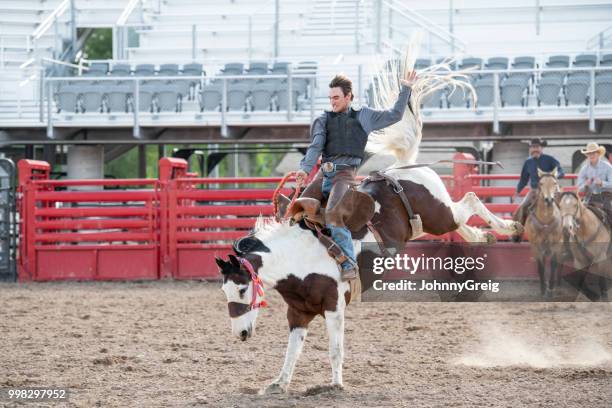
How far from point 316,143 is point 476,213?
1487 mm

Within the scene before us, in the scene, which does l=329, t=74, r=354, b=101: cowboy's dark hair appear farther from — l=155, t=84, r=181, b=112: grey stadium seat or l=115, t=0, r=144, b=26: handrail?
l=115, t=0, r=144, b=26: handrail

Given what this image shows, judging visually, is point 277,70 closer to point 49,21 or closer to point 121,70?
point 121,70

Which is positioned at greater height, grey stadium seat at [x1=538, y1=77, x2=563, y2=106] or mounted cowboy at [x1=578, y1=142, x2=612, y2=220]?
grey stadium seat at [x1=538, y1=77, x2=563, y2=106]

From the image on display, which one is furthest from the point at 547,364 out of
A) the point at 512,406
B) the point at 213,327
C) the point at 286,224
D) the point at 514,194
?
the point at 514,194

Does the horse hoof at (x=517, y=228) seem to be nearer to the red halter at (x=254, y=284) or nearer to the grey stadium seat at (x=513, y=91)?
the red halter at (x=254, y=284)

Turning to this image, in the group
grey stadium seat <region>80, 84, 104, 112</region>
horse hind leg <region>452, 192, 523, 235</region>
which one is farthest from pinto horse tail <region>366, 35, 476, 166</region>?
grey stadium seat <region>80, 84, 104, 112</region>

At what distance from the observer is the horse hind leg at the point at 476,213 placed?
264 inches

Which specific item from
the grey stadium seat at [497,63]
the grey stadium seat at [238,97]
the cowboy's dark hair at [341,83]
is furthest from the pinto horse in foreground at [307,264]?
the grey stadium seat at [497,63]

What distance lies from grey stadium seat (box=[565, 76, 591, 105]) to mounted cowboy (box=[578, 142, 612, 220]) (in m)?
4.42

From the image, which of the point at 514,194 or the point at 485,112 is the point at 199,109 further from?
the point at 514,194

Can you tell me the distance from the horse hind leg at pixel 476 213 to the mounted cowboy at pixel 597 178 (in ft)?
14.1

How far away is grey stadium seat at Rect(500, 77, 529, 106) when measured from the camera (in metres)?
15.6

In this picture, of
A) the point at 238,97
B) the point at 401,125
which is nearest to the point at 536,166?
the point at 401,125

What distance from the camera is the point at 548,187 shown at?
10.7 metres
